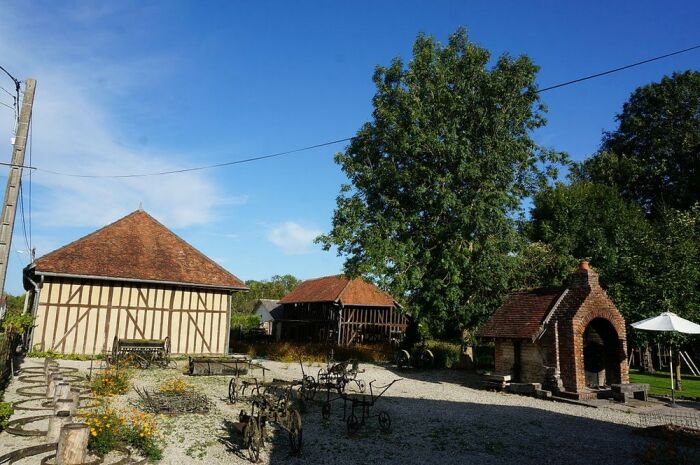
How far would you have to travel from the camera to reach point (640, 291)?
1967cm

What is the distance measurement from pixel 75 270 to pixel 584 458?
765 inches

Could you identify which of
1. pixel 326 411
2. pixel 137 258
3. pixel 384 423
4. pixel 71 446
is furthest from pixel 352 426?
pixel 137 258

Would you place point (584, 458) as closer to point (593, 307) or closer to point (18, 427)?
point (593, 307)

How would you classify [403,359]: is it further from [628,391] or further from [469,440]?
[469,440]

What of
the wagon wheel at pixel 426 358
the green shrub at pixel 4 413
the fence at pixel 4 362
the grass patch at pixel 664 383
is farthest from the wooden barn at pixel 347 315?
the green shrub at pixel 4 413

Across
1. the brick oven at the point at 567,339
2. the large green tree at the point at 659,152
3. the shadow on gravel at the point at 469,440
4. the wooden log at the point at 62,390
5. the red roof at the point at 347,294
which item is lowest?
the shadow on gravel at the point at 469,440

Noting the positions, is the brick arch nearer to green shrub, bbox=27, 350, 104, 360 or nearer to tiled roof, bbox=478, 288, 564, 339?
tiled roof, bbox=478, 288, 564, 339

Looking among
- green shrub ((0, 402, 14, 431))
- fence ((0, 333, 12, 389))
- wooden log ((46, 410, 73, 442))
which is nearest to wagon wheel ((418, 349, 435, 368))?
fence ((0, 333, 12, 389))

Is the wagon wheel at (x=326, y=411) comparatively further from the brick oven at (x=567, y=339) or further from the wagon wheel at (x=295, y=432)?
the brick oven at (x=567, y=339)

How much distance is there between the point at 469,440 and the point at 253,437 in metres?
4.47

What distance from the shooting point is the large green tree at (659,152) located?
3747cm

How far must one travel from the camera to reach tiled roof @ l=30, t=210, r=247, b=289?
20.4 m

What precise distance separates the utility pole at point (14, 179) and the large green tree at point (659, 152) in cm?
3811

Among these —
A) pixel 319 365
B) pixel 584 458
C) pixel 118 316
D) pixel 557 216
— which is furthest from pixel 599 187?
pixel 118 316
